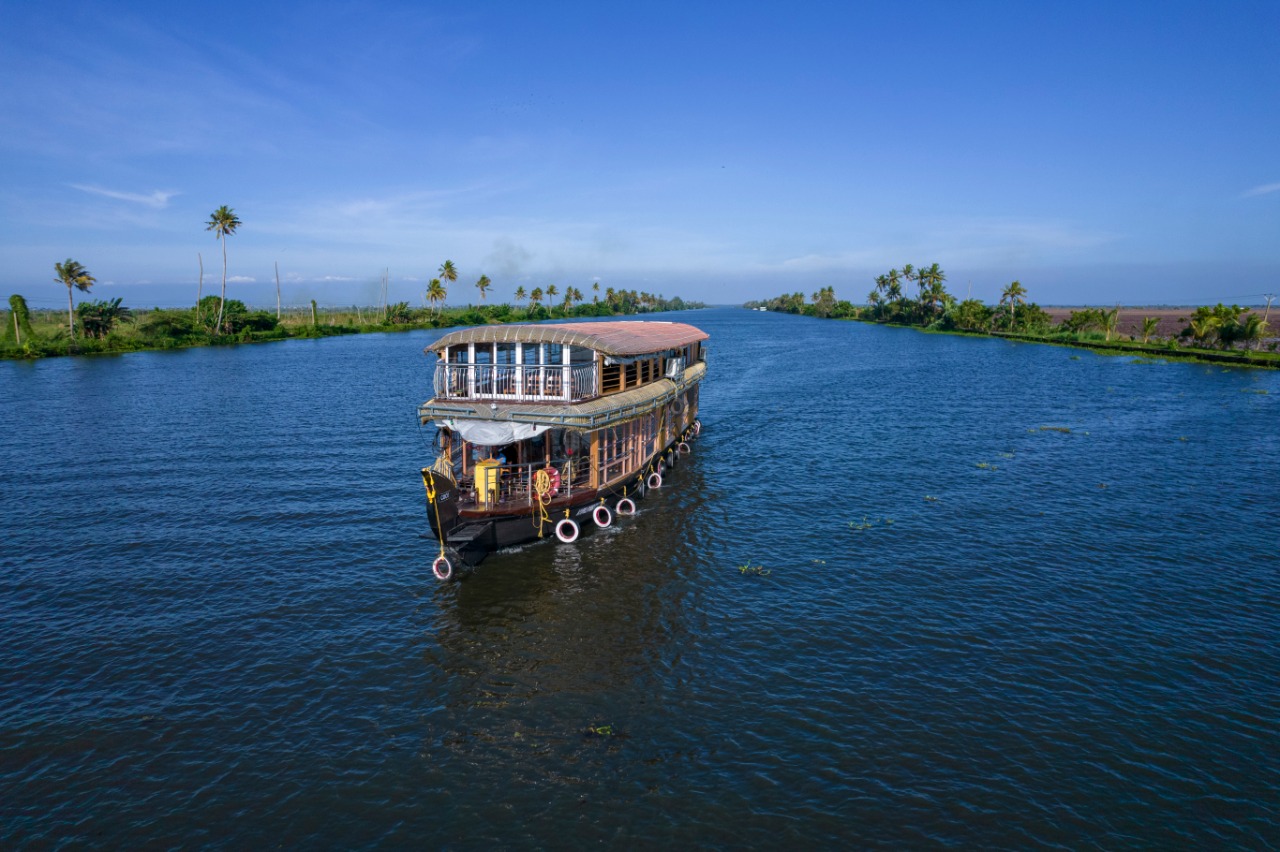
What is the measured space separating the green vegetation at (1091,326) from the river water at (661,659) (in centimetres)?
7025

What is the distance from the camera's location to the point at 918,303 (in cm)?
17512

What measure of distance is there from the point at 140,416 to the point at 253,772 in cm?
4565

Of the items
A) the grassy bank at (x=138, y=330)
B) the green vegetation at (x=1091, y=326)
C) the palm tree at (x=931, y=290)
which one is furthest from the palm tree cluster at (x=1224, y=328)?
the grassy bank at (x=138, y=330)

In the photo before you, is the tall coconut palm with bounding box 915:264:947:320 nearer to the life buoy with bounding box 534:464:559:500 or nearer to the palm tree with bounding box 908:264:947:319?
the palm tree with bounding box 908:264:947:319

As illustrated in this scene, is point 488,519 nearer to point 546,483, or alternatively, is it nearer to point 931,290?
point 546,483

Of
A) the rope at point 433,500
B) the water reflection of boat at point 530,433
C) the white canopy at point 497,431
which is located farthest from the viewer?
the white canopy at point 497,431

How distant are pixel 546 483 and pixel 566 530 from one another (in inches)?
82.1

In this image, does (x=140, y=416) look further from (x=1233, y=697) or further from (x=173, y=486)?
(x=1233, y=697)

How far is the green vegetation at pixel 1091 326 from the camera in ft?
300

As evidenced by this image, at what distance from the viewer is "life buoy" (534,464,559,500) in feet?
80.6

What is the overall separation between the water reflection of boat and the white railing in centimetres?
4

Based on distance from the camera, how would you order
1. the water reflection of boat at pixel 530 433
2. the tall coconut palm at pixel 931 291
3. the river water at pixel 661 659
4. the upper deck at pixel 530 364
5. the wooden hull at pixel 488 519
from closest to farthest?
the river water at pixel 661 659 → the wooden hull at pixel 488 519 → the water reflection of boat at pixel 530 433 → the upper deck at pixel 530 364 → the tall coconut palm at pixel 931 291

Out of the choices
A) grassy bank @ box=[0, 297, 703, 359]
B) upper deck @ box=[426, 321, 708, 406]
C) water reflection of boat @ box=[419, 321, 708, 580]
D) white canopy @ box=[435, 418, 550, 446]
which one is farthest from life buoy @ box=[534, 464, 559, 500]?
grassy bank @ box=[0, 297, 703, 359]

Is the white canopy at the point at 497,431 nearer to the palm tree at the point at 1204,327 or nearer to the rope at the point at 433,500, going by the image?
the rope at the point at 433,500
